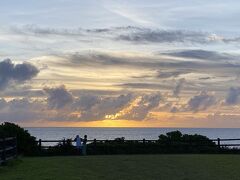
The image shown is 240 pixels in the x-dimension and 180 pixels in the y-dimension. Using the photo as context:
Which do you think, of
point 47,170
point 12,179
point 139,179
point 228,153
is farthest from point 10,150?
point 228,153

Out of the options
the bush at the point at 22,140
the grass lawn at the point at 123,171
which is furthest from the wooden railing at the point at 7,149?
the bush at the point at 22,140

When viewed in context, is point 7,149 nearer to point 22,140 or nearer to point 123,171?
point 123,171

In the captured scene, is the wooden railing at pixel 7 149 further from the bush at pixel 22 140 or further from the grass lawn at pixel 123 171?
the bush at pixel 22 140

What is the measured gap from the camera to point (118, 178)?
70.5 ft

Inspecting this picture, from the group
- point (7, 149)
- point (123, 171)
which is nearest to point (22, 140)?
point (7, 149)

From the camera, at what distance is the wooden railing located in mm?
27812

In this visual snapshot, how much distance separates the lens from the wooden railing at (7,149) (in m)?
27.8

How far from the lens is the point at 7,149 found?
29.1m

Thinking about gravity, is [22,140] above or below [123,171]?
above

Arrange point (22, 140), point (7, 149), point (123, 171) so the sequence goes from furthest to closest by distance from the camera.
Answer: point (22, 140)
point (7, 149)
point (123, 171)

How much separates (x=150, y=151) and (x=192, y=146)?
3.50 meters

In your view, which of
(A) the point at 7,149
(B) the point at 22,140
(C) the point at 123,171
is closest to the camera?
(C) the point at 123,171

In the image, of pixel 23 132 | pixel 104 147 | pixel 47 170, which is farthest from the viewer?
pixel 104 147

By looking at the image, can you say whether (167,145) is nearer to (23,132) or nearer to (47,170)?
(23,132)
